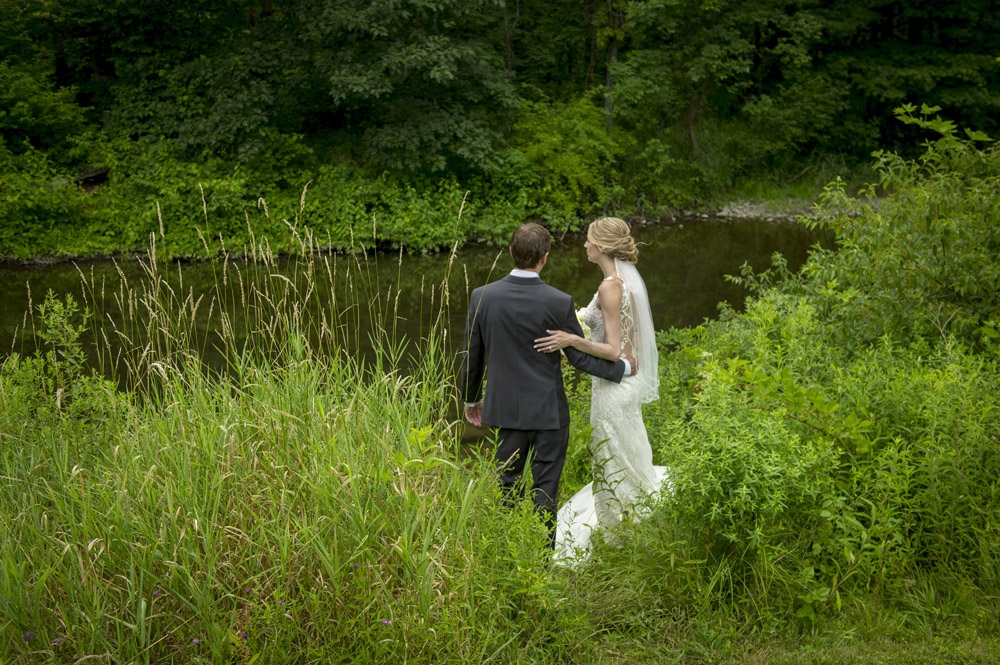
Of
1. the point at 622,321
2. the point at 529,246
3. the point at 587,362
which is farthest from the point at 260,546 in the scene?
the point at 622,321

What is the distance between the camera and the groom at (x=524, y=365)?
14.3 feet

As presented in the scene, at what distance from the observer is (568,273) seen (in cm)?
1417

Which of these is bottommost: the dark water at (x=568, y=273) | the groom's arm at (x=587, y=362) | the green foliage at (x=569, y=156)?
the dark water at (x=568, y=273)

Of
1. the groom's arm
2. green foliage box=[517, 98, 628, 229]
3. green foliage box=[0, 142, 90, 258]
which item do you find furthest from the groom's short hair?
green foliage box=[0, 142, 90, 258]

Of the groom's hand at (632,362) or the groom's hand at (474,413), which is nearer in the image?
the groom's hand at (474,413)

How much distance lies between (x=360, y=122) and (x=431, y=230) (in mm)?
3387

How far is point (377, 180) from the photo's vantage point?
16016 mm

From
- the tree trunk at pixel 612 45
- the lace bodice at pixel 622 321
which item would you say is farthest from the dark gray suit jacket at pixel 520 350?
the tree trunk at pixel 612 45

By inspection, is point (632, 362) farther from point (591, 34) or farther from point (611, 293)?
point (591, 34)

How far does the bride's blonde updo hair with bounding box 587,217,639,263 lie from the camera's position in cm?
494

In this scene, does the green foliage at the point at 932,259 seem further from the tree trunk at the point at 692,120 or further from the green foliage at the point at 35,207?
the tree trunk at the point at 692,120

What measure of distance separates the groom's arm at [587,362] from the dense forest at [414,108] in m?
8.96

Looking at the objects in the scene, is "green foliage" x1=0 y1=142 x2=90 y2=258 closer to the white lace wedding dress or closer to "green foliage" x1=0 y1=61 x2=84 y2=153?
"green foliage" x1=0 y1=61 x2=84 y2=153

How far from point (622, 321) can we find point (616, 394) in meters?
0.40
